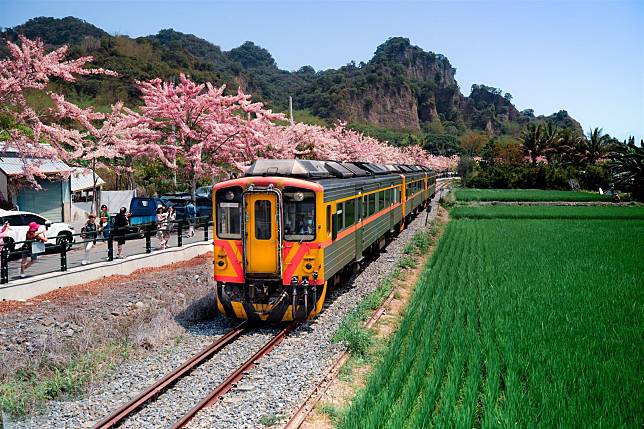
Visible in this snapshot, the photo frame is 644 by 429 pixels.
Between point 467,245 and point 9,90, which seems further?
point 467,245

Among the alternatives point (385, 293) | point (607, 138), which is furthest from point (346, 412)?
point (607, 138)

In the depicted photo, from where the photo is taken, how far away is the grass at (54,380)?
24.9 ft

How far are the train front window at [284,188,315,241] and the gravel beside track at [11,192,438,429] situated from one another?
182cm

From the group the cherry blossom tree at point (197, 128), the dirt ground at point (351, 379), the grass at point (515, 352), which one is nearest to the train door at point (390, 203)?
the grass at point (515, 352)

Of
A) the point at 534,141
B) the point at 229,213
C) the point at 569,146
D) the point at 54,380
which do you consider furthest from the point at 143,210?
the point at 569,146

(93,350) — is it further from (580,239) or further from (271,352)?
(580,239)

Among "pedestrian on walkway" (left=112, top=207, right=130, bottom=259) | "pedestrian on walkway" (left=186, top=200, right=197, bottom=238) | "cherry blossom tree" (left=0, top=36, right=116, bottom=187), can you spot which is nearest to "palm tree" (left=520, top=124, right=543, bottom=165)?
"pedestrian on walkway" (left=186, top=200, right=197, bottom=238)

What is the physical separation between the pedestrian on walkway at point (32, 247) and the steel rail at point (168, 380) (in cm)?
533

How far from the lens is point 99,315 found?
11.5 metres

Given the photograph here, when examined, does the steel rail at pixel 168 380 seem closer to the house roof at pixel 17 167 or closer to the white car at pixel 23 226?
the white car at pixel 23 226

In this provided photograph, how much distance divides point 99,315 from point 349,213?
19.3 feet

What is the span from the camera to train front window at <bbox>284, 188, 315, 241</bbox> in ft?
36.0

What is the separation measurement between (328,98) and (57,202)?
110 meters

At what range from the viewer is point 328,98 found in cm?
13050
